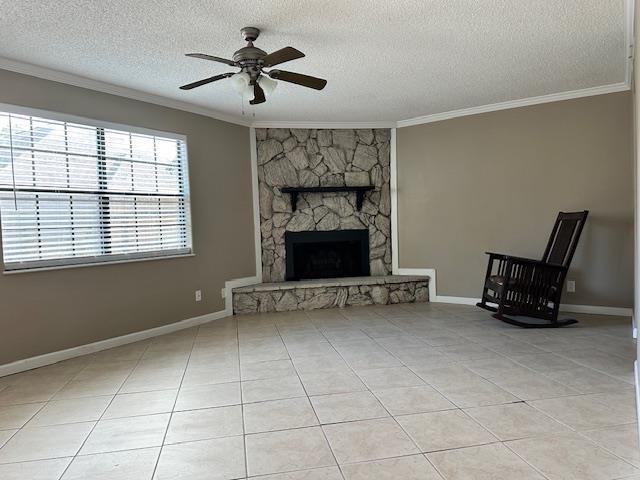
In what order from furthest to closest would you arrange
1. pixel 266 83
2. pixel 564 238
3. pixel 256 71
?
1. pixel 564 238
2. pixel 266 83
3. pixel 256 71

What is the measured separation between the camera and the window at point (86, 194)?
3242mm

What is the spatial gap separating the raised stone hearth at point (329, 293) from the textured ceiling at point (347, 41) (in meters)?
2.18

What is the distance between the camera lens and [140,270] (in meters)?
4.07

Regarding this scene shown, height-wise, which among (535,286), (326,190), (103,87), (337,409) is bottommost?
(337,409)

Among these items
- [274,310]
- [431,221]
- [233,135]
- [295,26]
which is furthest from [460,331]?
[233,135]

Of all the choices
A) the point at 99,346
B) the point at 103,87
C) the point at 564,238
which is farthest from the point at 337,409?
the point at 103,87

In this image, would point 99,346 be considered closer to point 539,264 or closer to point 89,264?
point 89,264

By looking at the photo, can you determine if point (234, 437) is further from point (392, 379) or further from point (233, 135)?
point (233, 135)

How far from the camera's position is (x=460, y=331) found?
4.00 metres

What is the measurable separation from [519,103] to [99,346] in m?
4.92

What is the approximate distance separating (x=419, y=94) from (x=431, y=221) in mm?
1694

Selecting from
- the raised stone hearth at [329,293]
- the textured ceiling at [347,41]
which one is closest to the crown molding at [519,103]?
the textured ceiling at [347,41]

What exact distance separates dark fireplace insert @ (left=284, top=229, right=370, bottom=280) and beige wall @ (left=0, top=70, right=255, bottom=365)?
546 mm

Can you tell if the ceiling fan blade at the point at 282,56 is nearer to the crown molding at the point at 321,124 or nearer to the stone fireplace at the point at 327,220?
the crown molding at the point at 321,124
